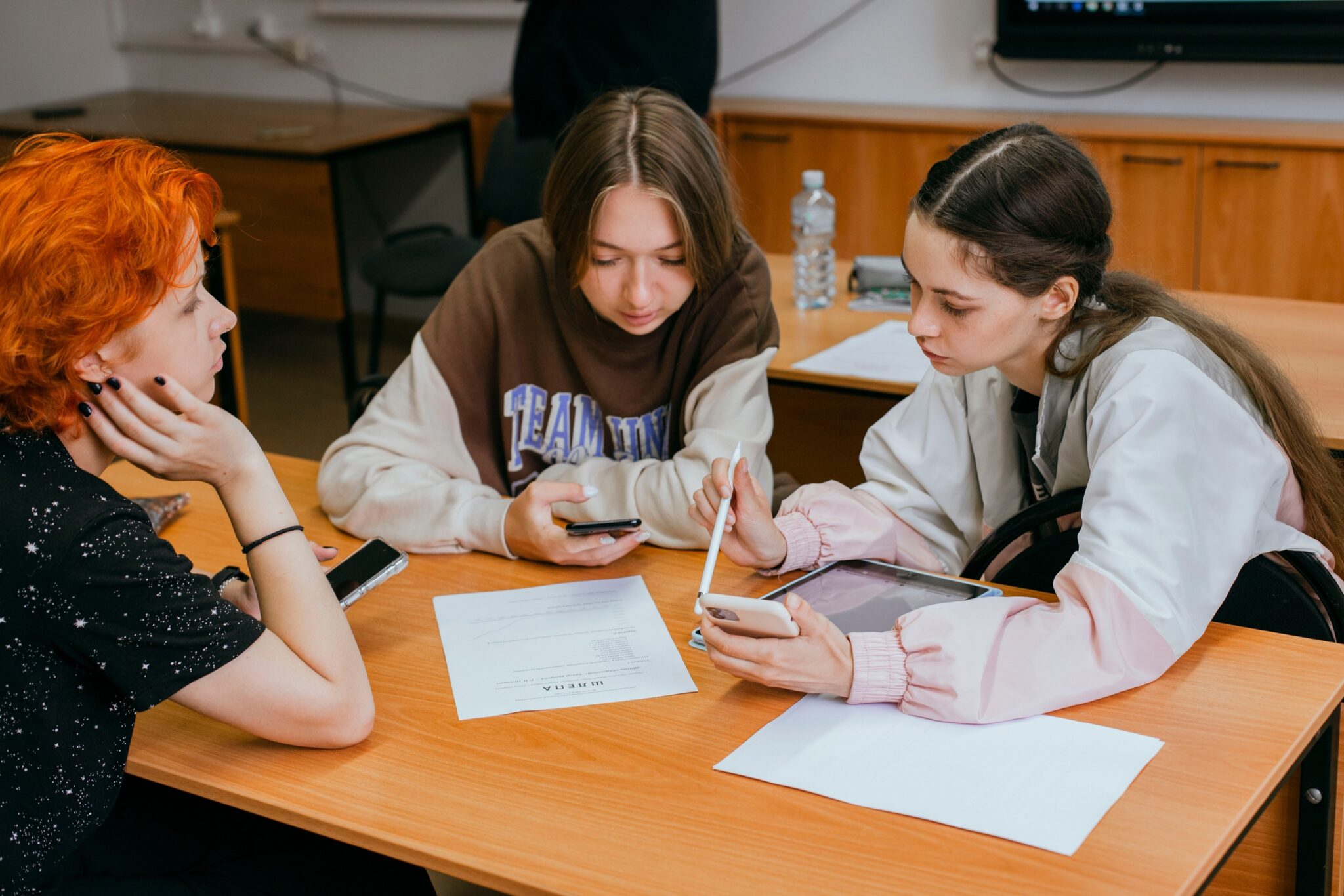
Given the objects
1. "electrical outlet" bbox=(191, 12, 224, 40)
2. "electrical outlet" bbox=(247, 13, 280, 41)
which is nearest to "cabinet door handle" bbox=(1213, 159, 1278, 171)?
"electrical outlet" bbox=(247, 13, 280, 41)

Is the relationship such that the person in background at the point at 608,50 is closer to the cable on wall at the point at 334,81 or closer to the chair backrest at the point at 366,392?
the chair backrest at the point at 366,392

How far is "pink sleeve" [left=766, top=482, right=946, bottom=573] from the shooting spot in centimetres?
144

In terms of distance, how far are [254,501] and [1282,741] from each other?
0.92 meters

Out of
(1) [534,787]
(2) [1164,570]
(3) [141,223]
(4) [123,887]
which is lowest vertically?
(4) [123,887]

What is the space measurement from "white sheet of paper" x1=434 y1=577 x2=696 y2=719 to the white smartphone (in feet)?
0.31

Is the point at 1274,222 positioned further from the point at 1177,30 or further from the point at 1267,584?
the point at 1267,584

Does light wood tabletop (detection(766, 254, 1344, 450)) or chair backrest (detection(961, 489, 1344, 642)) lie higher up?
light wood tabletop (detection(766, 254, 1344, 450))

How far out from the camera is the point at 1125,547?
1.16 metres

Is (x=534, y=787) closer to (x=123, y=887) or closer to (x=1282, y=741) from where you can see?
(x=123, y=887)

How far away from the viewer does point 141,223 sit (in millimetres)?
1073

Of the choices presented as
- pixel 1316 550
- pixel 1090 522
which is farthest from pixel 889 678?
pixel 1316 550

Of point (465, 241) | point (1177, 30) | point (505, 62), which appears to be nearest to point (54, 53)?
point (505, 62)

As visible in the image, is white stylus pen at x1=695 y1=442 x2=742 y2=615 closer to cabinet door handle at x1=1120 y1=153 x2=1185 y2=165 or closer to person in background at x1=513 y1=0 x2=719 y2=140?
person in background at x1=513 y1=0 x2=719 y2=140

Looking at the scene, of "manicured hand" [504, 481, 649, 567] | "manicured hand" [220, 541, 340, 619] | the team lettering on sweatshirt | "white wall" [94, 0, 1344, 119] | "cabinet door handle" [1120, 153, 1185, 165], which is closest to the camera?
"manicured hand" [220, 541, 340, 619]
